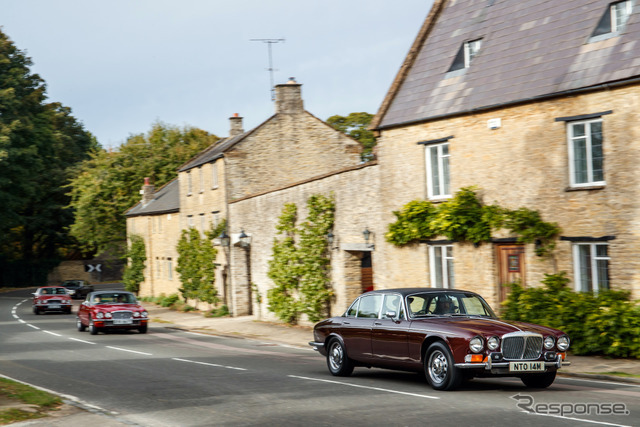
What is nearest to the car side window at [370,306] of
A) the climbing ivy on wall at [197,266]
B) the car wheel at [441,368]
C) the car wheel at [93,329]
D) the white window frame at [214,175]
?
the car wheel at [441,368]

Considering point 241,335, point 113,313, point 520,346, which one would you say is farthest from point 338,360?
point 113,313

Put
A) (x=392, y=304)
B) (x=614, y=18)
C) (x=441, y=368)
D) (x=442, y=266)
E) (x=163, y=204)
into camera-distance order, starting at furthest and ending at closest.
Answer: (x=163, y=204)
(x=442, y=266)
(x=614, y=18)
(x=392, y=304)
(x=441, y=368)

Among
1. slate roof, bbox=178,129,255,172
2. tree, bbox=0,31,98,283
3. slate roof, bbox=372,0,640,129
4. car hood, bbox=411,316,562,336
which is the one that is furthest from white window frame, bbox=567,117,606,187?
tree, bbox=0,31,98,283

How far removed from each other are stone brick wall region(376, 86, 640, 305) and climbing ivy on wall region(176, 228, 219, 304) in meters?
15.6

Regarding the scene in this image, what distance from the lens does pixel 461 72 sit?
22.5 m

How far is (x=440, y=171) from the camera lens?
22.2 m

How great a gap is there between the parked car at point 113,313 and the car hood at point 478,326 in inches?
691

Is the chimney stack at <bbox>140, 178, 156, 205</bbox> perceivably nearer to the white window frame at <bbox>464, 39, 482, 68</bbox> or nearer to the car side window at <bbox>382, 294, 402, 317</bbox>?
the white window frame at <bbox>464, 39, 482, 68</bbox>

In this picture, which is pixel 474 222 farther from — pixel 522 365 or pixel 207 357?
pixel 522 365

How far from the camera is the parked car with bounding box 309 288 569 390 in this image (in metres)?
11.2

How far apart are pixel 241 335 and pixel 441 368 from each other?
15.8 m

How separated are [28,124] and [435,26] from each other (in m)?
41.8

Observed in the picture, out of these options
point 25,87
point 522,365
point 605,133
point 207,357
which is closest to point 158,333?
point 207,357

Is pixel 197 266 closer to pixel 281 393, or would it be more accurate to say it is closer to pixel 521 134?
pixel 521 134
